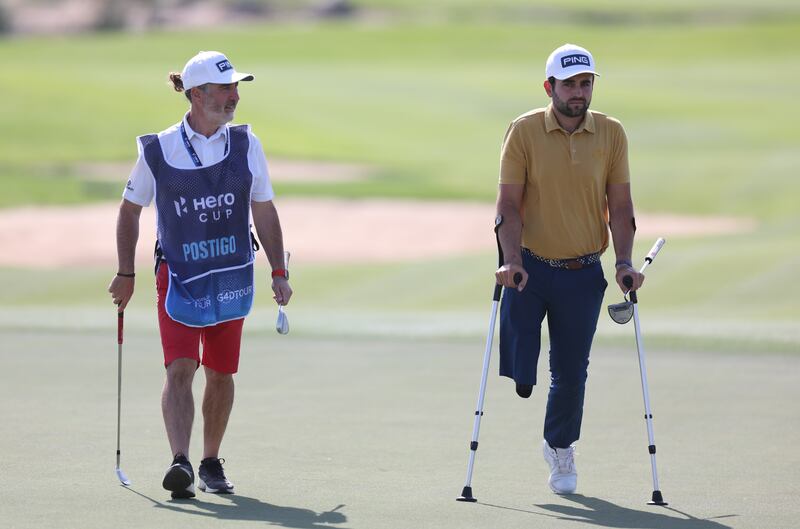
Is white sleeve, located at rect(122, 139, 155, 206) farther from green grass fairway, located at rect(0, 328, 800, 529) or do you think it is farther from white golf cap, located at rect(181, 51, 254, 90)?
green grass fairway, located at rect(0, 328, 800, 529)

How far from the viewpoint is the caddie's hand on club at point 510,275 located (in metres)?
7.41

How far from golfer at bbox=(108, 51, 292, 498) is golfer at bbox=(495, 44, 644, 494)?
3.87ft

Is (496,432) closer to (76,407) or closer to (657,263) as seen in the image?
(76,407)

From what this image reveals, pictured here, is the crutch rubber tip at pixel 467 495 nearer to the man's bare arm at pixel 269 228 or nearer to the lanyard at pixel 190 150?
the man's bare arm at pixel 269 228

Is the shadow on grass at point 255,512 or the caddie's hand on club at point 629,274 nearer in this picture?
the shadow on grass at point 255,512

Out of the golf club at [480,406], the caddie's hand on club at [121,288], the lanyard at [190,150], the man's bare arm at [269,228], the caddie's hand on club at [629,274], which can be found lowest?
the golf club at [480,406]

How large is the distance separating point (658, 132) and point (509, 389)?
96.1 ft

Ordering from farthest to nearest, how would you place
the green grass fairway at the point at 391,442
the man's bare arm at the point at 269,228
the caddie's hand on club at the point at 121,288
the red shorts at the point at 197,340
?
the man's bare arm at the point at 269,228 < the caddie's hand on club at the point at 121,288 < the red shorts at the point at 197,340 < the green grass fairway at the point at 391,442

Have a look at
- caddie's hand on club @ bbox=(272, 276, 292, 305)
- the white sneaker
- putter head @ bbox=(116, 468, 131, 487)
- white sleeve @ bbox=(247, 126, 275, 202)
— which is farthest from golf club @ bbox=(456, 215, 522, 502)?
putter head @ bbox=(116, 468, 131, 487)

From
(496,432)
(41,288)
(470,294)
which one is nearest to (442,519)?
(496,432)

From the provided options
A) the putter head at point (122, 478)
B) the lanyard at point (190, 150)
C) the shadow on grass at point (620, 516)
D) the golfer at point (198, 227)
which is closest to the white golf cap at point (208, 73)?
the golfer at point (198, 227)

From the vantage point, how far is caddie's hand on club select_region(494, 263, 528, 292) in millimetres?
7413

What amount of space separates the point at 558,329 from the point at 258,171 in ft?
5.51

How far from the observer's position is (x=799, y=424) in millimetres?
9430
